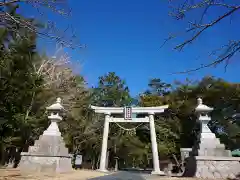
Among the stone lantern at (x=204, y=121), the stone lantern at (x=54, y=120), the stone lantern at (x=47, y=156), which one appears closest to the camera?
the stone lantern at (x=47, y=156)

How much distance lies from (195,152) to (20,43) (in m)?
10.8

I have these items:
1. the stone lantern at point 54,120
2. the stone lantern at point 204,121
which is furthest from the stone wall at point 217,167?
the stone lantern at point 54,120

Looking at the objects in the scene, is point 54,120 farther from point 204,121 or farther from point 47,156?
point 204,121

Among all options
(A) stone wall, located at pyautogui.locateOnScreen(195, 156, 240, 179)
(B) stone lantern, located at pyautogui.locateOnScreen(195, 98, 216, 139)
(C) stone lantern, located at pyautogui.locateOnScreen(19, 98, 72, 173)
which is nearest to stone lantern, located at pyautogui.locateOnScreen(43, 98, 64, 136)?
(C) stone lantern, located at pyautogui.locateOnScreen(19, 98, 72, 173)

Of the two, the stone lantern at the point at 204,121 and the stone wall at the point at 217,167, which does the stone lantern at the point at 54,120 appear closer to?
the stone wall at the point at 217,167

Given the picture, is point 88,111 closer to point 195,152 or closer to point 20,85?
point 20,85

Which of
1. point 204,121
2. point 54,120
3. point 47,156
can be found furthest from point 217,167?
point 54,120

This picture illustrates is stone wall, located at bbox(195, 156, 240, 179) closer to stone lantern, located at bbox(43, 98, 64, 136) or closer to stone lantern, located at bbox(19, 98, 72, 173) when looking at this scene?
stone lantern, located at bbox(19, 98, 72, 173)

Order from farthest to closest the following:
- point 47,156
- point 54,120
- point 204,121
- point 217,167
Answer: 1. point 54,120
2. point 204,121
3. point 47,156
4. point 217,167

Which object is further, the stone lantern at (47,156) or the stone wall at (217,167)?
the stone lantern at (47,156)

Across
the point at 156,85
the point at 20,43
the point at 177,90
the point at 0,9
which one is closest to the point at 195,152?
the point at 0,9

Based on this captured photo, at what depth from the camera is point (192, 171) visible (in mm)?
9906

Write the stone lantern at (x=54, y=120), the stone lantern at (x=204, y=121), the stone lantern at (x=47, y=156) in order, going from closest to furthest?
the stone lantern at (x=47, y=156) → the stone lantern at (x=204, y=121) → the stone lantern at (x=54, y=120)

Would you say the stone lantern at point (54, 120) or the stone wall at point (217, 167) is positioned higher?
the stone lantern at point (54, 120)
